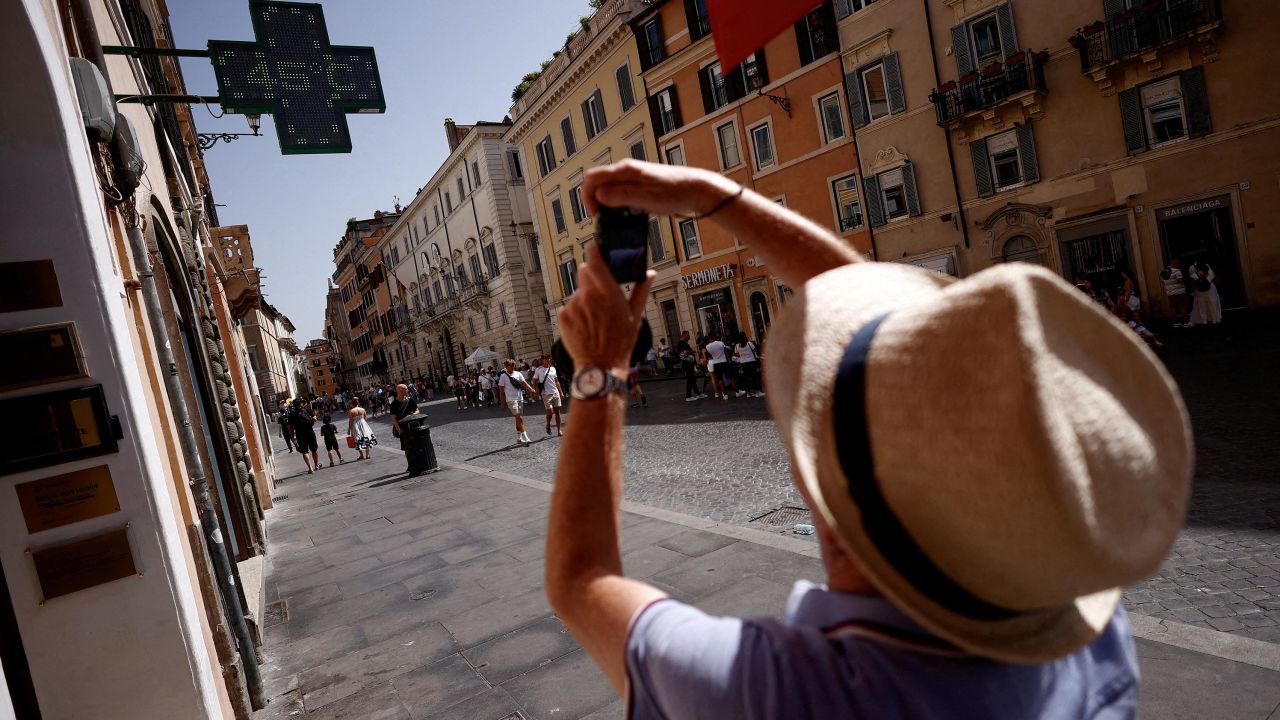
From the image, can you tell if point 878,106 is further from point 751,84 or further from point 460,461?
point 460,461

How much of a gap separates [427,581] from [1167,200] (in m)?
18.1

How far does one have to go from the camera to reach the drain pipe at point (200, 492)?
3.90 metres

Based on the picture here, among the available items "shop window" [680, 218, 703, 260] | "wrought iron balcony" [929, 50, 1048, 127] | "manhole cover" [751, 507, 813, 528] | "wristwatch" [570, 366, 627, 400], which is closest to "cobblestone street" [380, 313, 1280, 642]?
"manhole cover" [751, 507, 813, 528]

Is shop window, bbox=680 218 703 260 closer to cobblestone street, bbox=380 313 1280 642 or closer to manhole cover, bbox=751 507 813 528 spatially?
cobblestone street, bbox=380 313 1280 642

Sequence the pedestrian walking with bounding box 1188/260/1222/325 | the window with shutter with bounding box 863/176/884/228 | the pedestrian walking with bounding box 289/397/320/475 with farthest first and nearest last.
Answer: the window with shutter with bounding box 863/176/884/228 → the pedestrian walking with bounding box 289/397/320/475 → the pedestrian walking with bounding box 1188/260/1222/325

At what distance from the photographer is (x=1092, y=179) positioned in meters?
16.9

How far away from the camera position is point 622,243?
1.05m

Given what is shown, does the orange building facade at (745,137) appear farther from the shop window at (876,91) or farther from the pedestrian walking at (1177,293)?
the pedestrian walking at (1177,293)

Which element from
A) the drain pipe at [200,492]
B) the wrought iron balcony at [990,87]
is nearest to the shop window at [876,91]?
the wrought iron balcony at [990,87]

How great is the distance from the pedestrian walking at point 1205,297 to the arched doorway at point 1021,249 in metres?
4.00

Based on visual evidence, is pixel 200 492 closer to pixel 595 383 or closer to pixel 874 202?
pixel 595 383

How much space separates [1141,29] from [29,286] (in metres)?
20.1

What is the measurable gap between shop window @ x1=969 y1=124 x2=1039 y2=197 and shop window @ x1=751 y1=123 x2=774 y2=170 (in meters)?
6.90

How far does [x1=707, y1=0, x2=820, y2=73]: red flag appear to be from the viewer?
11.0 ft
